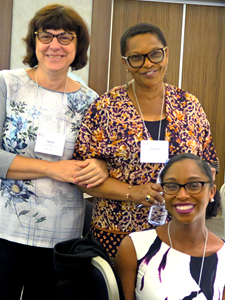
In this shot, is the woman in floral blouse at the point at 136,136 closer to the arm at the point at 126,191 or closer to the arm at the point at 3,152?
the arm at the point at 126,191

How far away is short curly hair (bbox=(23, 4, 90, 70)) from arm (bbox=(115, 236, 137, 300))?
1091 millimetres

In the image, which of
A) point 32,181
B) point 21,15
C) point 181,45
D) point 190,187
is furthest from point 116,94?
point 181,45

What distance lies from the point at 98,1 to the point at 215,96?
2.23 meters

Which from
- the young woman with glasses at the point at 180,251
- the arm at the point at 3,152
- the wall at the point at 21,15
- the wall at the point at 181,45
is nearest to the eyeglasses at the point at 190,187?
the young woman with glasses at the point at 180,251

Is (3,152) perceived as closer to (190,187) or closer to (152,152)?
(152,152)

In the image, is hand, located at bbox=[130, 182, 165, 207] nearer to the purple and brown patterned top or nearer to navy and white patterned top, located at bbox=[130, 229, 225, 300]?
the purple and brown patterned top

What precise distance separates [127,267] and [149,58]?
3.26 ft

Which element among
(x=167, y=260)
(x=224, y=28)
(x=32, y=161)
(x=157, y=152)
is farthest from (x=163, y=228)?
(x=224, y=28)

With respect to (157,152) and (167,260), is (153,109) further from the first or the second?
(167,260)

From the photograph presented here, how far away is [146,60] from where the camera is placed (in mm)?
1878

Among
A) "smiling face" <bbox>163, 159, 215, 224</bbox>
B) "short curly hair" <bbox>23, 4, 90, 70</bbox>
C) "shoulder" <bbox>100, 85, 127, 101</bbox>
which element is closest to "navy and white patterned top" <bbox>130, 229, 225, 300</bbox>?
"smiling face" <bbox>163, 159, 215, 224</bbox>

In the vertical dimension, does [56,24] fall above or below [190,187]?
above

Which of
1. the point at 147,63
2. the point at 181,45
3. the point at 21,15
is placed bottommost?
the point at 147,63

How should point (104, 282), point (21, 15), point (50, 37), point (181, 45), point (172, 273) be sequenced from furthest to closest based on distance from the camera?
point (181, 45) → point (21, 15) → point (50, 37) → point (172, 273) → point (104, 282)
